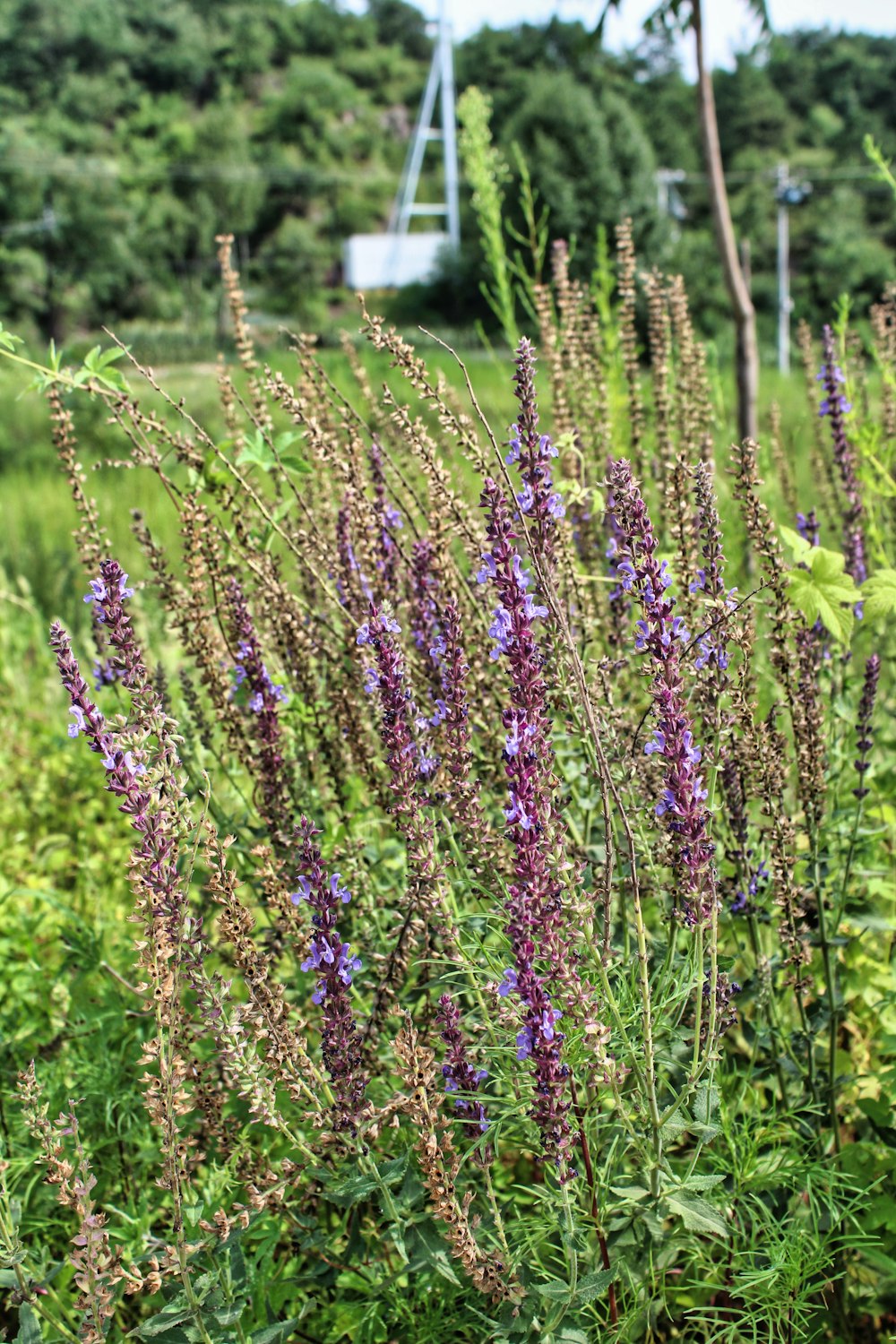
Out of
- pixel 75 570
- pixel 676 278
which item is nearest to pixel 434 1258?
Result: pixel 676 278

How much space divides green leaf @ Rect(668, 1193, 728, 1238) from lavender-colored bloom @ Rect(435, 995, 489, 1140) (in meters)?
0.30

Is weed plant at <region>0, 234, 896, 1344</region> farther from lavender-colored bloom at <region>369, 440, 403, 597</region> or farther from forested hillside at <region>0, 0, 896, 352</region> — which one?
forested hillside at <region>0, 0, 896, 352</region>

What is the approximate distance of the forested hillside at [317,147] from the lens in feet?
96.6

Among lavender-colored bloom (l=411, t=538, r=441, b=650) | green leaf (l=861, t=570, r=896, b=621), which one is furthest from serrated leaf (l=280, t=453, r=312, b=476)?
green leaf (l=861, t=570, r=896, b=621)

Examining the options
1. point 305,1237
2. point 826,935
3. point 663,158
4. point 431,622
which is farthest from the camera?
point 663,158

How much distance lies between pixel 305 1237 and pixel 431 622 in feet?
3.76

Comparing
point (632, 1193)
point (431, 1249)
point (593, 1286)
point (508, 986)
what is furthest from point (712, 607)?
point (431, 1249)

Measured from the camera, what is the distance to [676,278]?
3.07 meters

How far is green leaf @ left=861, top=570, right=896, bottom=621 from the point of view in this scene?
6.27ft

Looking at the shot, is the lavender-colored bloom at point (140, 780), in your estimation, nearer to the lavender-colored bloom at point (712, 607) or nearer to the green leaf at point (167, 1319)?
the green leaf at point (167, 1319)

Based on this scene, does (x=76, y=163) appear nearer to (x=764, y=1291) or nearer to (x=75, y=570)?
(x=75, y=570)

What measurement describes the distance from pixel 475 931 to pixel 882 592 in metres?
0.96

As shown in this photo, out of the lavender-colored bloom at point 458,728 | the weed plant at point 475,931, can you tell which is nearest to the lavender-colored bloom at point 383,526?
the weed plant at point 475,931

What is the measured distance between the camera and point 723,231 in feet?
18.1
